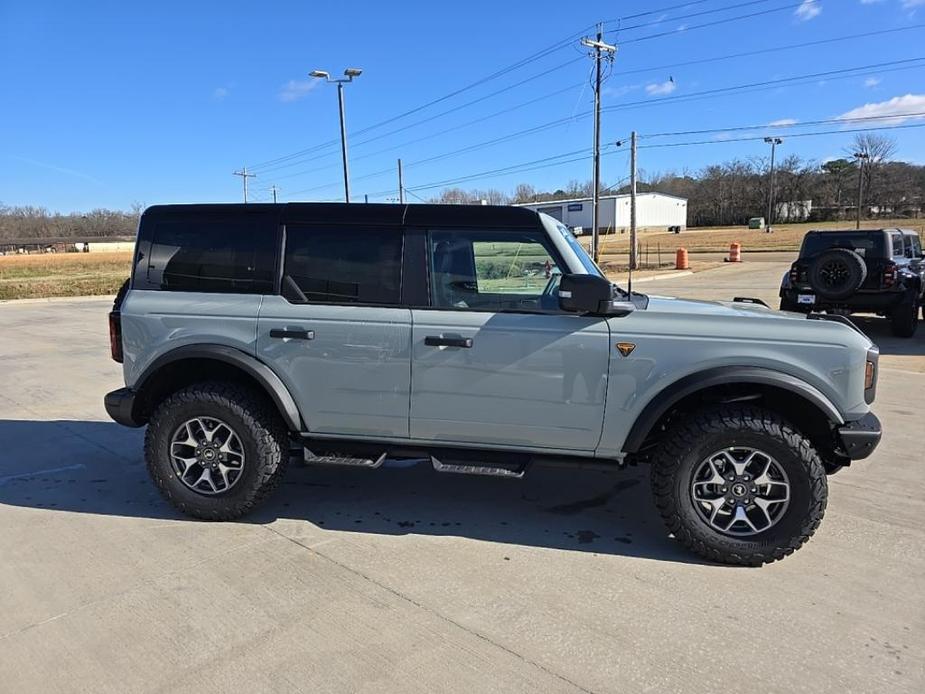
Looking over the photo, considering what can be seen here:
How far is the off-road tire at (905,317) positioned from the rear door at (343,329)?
9.63m

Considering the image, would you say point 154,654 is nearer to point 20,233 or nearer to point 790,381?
point 790,381

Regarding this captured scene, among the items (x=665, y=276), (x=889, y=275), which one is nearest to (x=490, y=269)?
(x=889, y=275)

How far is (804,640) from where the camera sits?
9.02ft

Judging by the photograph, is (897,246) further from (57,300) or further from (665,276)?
(57,300)

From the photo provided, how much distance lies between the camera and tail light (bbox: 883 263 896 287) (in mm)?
9938

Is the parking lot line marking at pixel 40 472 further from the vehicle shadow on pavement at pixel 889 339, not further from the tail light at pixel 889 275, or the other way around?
the tail light at pixel 889 275

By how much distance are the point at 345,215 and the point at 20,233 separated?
167m

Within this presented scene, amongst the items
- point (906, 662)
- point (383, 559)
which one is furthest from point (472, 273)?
point (906, 662)

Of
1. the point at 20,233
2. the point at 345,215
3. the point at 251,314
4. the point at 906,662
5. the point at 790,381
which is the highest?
the point at 20,233

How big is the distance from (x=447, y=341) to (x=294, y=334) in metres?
0.91

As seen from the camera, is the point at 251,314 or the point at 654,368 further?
the point at 251,314

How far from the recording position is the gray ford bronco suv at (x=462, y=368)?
11.0 ft

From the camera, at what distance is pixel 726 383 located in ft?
11.0

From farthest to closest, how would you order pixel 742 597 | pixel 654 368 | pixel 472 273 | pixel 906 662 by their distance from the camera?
pixel 472 273 < pixel 654 368 < pixel 742 597 < pixel 906 662
